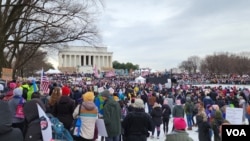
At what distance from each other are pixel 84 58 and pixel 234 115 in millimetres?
126531

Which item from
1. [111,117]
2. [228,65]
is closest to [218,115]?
[111,117]

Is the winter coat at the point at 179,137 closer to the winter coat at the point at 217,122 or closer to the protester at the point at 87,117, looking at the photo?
the protester at the point at 87,117

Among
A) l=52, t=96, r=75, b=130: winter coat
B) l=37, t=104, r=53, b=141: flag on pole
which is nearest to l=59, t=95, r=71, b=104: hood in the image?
l=52, t=96, r=75, b=130: winter coat

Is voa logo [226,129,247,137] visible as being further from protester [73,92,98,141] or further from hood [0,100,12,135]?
protester [73,92,98,141]

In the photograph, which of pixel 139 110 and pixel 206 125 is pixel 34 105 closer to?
pixel 139 110

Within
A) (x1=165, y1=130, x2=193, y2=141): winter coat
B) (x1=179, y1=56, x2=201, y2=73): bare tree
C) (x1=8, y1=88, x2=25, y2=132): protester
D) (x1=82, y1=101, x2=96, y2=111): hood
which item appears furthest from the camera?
(x1=179, y1=56, x2=201, y2=73): bare tree

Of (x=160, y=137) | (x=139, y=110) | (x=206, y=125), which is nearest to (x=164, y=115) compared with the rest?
(x=160, y=137)

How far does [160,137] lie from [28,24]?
15532 millimetres

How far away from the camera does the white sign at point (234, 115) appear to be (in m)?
9.49

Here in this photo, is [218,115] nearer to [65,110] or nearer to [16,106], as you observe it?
[65,110]

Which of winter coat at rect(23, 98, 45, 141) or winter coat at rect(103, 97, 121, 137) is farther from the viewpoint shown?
winter coat at rect(103, 97, 121, 137)

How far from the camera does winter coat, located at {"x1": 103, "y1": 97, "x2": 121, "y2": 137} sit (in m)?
8.59

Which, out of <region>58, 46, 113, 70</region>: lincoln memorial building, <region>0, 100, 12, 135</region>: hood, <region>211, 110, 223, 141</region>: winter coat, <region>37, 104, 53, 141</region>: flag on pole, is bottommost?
<region>211, 110, 223, 141</region>: winter coat

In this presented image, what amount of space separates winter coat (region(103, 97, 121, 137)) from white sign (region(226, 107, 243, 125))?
9.86ft
